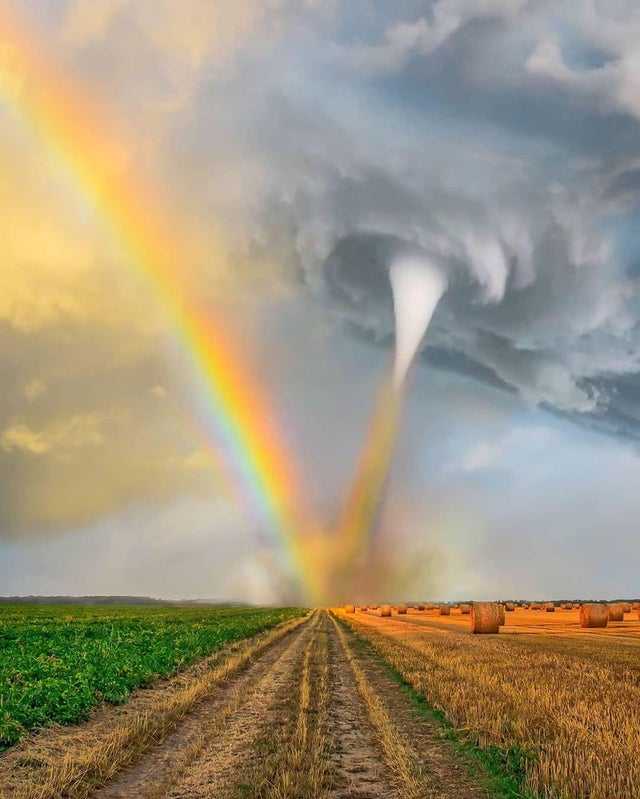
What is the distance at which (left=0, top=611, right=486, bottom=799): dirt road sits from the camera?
862 cm

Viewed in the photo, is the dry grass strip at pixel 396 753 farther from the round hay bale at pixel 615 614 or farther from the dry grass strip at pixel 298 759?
the round hay bale at pixel 615 614

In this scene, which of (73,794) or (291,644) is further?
(291,644)

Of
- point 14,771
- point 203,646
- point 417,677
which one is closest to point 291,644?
point 203,646

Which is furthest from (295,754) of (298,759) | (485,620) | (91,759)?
(485,620)

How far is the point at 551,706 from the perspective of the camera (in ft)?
43.2

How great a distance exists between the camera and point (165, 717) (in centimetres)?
1335

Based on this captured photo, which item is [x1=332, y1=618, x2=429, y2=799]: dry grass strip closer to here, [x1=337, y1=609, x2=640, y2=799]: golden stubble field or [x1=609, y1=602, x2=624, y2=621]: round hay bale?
[x1=337, y1=609, x2=640, y2=799]: golden stubble field

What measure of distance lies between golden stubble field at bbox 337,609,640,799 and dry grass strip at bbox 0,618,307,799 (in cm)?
558

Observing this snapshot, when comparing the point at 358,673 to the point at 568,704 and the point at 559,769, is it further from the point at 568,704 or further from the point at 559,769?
the point at 559,769

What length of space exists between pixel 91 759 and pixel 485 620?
3679 centimetres

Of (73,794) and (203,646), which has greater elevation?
(203,646)

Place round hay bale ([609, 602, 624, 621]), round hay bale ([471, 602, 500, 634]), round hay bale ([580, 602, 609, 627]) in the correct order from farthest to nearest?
1. round hay bale ([609, 602, 624, 621])
2. round hay bale ([580, 602, 609, 627])
3. round hay bale ([471, 602, 500, 634])

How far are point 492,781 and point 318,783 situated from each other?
239 centimetres

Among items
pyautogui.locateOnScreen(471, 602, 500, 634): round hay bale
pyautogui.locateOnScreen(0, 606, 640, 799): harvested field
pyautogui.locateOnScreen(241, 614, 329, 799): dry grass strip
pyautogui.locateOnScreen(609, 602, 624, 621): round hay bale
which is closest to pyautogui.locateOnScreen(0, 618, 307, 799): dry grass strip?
pyautogui.locateOnScreen(0, 606, 640, 799): harvested field
